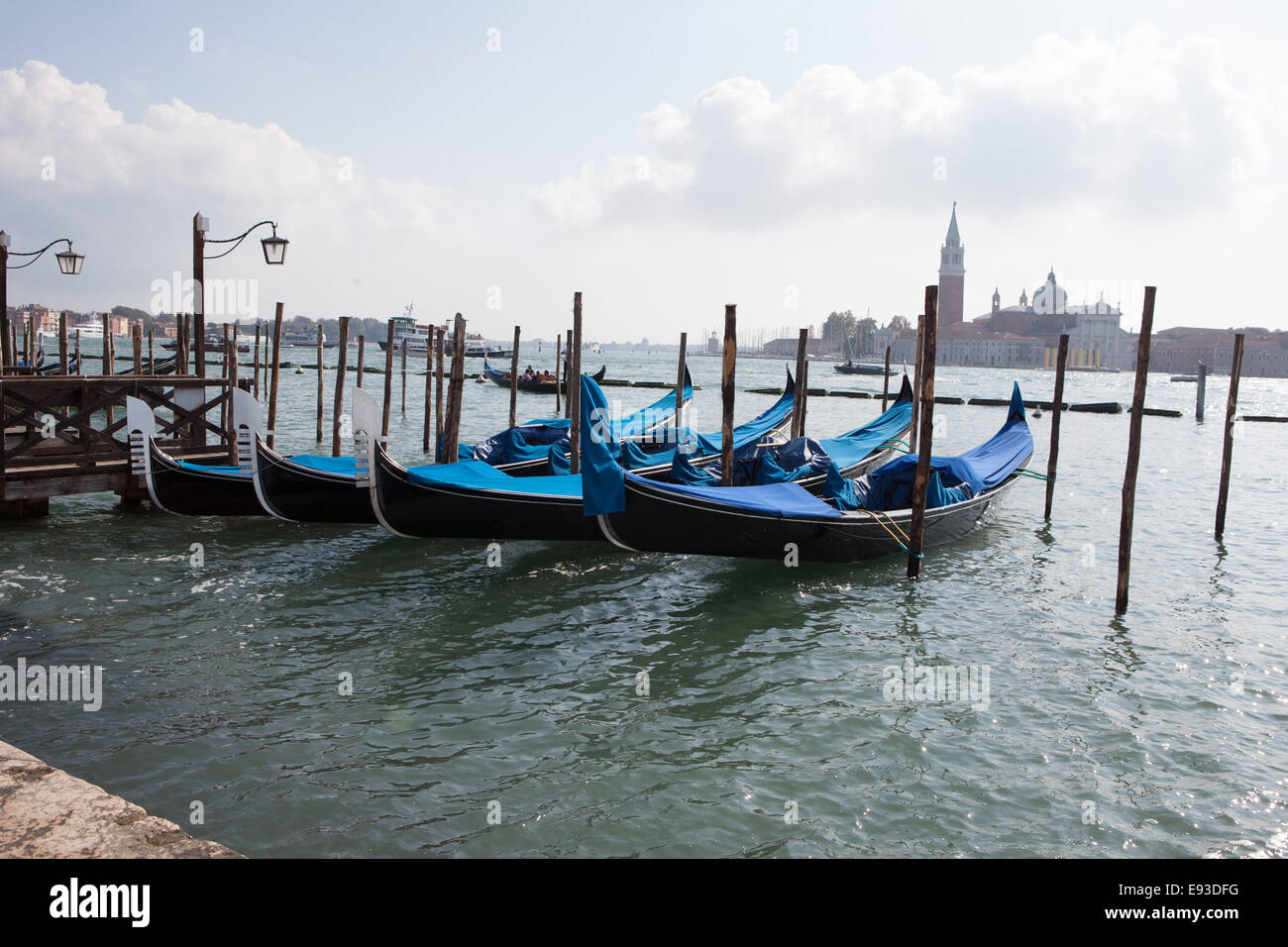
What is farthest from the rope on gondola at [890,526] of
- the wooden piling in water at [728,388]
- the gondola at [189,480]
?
the gondola at [189,480]

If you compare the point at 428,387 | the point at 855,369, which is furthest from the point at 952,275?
the point at 428,387

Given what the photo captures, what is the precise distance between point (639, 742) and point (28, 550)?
5.48 m

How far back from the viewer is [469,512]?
677cm

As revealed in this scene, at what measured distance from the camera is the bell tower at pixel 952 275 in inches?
4422

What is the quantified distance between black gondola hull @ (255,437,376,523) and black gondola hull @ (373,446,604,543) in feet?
3.03

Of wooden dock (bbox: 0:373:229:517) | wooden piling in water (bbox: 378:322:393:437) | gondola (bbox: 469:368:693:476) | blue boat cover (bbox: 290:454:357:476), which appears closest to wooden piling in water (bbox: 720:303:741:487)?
gondola (bbox: 469:368:693:476)

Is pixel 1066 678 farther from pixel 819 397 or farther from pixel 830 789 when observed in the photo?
pixel 819 397

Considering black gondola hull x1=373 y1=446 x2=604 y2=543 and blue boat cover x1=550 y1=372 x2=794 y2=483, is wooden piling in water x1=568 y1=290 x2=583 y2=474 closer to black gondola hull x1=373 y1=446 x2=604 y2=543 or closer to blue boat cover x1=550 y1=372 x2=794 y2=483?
blue boat cover x1=550 y1=372 x2=794 y2=483

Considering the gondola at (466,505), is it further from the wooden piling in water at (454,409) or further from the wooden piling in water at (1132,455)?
the wooden piling in water at (1132,455)

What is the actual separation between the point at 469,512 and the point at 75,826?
447cm

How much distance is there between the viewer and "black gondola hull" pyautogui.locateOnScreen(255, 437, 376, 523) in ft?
24.5
